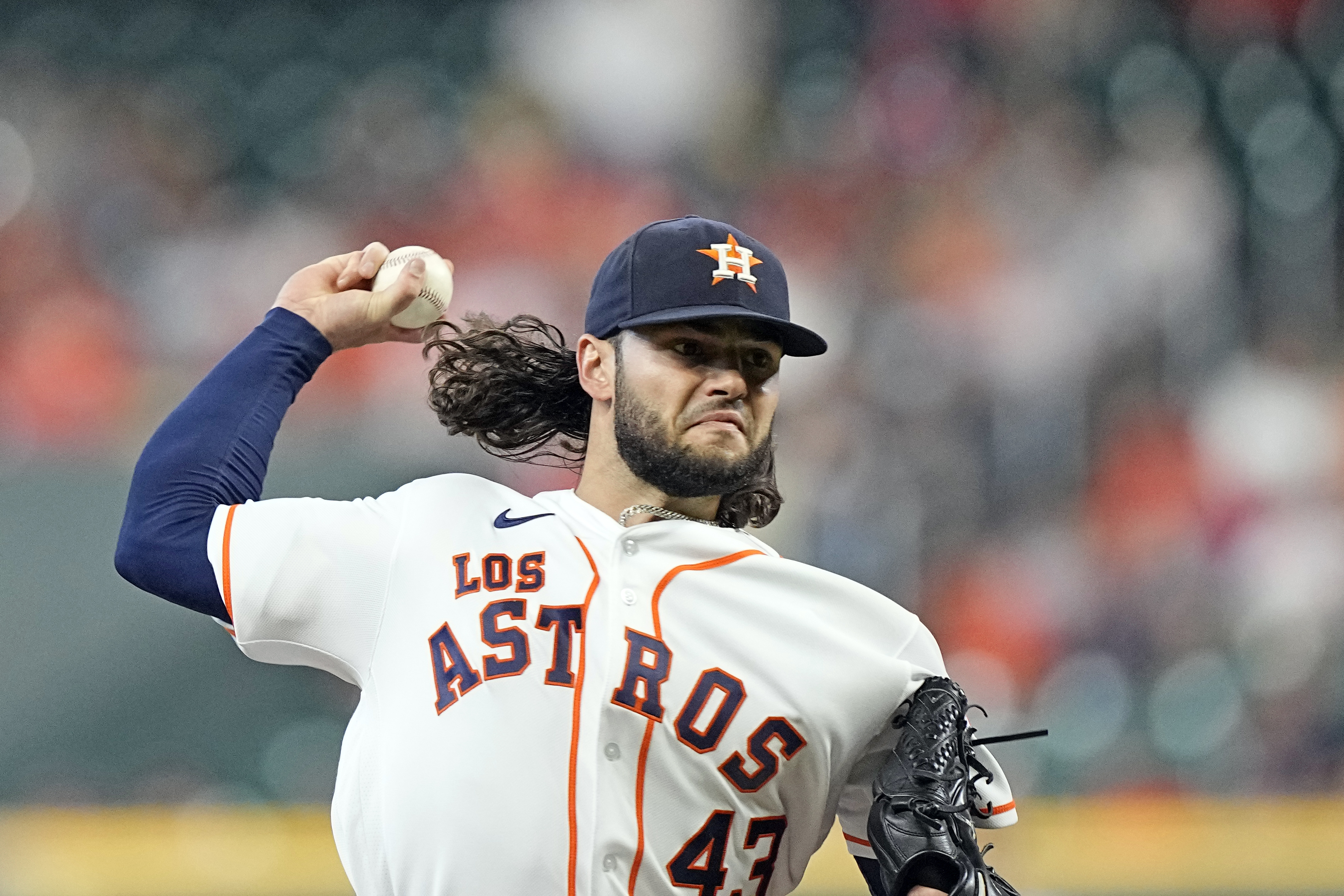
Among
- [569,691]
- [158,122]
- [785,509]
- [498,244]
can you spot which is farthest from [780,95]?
[569,691]

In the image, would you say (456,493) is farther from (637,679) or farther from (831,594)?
(831,594)

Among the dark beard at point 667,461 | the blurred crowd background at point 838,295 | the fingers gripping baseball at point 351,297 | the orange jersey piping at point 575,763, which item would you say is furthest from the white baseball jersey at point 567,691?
the blurred crowd background at point 838,295

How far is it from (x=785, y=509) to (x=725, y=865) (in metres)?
3.27

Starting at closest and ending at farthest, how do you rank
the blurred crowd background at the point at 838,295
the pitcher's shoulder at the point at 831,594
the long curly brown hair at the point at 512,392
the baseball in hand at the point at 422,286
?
the pitcher's shoulder at the point at 831,594
the baseball in hand at the point at 422,286
the long curly brown hair at the point at 512,392
the blurred crowd background at the point at 838,295

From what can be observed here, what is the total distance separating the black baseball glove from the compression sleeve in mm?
904

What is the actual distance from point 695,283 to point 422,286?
40 centimetres

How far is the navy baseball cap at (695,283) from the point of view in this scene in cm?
196

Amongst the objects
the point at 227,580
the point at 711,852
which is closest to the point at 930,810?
the point at 711,852

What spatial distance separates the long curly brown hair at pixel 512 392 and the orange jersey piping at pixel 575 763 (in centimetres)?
49

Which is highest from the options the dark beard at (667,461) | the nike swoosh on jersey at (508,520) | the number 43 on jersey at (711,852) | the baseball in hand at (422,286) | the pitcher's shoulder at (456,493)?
the baseball in hand at (422,286)

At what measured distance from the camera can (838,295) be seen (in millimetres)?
5500

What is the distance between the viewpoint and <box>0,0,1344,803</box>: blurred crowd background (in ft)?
14.6

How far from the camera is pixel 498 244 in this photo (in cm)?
555

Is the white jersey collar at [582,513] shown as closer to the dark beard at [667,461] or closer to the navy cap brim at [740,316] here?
the dark beard at [667,461]
